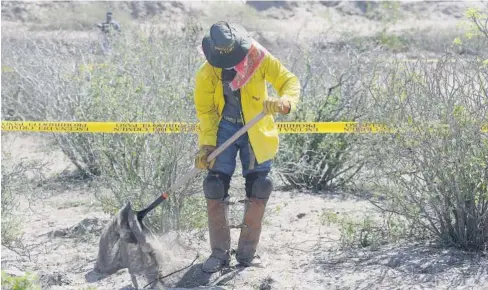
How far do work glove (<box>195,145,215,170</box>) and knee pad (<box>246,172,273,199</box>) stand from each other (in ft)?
0.92

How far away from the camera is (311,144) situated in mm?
8742

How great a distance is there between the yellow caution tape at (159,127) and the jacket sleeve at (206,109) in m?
0.55

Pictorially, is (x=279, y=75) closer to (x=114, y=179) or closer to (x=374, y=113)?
(x=374, y=113)

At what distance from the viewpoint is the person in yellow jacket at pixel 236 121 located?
224 inches

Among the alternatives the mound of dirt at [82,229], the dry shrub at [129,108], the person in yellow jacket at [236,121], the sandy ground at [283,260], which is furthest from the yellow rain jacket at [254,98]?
the mound of dirt at [82,229]

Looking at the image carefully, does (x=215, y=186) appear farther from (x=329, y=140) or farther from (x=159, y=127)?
(x=329, y=140)

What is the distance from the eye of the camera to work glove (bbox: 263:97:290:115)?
5.41 meters

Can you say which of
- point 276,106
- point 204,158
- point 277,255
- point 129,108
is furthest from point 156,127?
point 276,106

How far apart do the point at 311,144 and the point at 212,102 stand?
2.93 meters

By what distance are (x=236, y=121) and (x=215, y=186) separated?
0.43 m

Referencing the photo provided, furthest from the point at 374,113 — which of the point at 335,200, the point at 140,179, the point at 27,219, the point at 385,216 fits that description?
the point at 27,219

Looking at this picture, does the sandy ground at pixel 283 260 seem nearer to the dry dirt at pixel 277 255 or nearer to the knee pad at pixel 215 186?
the dry dirt at pixel 277 255

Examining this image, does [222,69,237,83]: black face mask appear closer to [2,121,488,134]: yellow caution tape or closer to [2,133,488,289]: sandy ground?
[2,121,488,134]: yellow caution tape

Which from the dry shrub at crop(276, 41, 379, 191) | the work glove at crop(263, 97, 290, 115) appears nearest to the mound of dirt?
the dry shrub at crop(276, 41, 379, 191)
